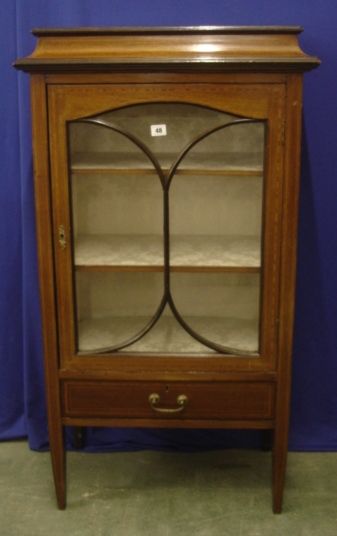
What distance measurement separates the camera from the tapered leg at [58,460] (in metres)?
1.45

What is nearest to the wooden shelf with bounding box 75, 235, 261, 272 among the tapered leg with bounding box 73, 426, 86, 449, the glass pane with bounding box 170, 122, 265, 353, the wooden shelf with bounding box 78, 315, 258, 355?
the glass pane with bounding box 170, 122, 265, 353

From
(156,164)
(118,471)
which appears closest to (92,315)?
(156,164)

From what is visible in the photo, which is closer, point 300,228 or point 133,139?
point 133,139

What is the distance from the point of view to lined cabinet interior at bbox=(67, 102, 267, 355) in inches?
51.9

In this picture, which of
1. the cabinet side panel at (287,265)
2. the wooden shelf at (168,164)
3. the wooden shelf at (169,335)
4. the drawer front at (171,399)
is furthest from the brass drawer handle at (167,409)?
the wooden shelf at (168,164)

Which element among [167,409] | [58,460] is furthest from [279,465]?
[58,460]

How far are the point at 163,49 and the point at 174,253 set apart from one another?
430 mm

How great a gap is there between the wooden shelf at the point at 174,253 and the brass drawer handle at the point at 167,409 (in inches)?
11.2

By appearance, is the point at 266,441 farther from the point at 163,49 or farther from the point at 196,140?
the point at 163,49

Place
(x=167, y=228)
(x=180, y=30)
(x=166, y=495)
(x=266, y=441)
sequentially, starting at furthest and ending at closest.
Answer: (x=266, y=441), (x=166, y=495), (x=167, y=228), (x=180, y=30)

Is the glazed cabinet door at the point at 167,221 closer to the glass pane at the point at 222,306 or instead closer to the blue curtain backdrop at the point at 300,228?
the glass pane at the point at 222,306

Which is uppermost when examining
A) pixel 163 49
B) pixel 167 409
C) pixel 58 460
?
pixel 163 49

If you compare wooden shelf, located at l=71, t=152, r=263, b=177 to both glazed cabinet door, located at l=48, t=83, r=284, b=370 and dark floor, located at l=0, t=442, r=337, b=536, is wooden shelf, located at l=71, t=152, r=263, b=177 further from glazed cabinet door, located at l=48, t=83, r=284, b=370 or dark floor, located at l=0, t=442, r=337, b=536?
dark floor, located at l=0, t=442, r=337, b=536

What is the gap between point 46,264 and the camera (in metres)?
1.35
